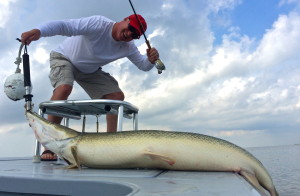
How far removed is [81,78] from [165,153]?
2.91m

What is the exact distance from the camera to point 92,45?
4.60m

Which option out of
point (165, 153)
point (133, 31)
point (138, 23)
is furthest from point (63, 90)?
point (165, 153)

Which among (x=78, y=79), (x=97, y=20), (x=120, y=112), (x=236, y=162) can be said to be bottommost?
(x=236, y=162)

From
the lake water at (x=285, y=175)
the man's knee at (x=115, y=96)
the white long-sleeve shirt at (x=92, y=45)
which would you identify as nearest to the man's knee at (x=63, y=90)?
the white long-sleeve shirt at (x=92, y=45)

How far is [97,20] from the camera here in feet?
14.5

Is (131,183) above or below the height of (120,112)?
below

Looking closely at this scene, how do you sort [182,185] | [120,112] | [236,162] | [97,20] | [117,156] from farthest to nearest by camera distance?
[97,20] → [120,112] → [117,156] → [236,162] → [182,185]

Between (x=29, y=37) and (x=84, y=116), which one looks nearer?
(x=29, y=37)

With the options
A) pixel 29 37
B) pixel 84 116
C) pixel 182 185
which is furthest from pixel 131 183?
pixel 84 116

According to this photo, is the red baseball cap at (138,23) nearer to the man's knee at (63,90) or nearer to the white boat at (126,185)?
the man's knee at (63,90)

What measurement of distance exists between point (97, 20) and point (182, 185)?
324cm

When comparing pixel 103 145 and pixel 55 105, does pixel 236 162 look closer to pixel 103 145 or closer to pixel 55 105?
pixel 103 145

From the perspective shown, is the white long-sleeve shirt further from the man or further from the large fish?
the large fish

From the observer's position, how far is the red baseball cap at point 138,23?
423 cm
